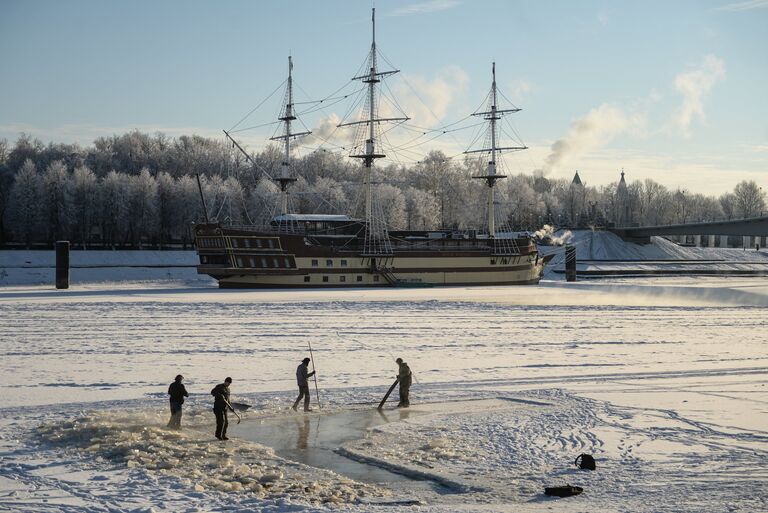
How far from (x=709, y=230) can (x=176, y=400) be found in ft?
313

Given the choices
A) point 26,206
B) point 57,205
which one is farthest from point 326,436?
point 57,205

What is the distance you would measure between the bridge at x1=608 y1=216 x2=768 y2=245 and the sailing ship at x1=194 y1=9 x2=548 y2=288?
32.8m

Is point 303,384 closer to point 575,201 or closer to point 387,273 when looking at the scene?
point 387,273

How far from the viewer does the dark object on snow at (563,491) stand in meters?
12.2

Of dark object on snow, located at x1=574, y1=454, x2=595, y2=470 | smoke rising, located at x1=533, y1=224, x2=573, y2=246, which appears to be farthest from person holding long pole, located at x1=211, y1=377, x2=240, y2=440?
smoke rising, located at x1=533, y1=224, x2=573, y2=246

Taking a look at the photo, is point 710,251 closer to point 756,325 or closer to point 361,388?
point 756,325

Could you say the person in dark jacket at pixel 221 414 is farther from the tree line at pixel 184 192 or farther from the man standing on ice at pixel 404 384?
the tree line at pixel 184 192

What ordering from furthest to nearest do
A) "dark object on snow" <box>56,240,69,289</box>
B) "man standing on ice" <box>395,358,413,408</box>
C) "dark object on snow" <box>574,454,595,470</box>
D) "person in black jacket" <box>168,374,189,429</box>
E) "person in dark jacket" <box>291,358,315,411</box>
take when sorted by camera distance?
"dark object on snow" <box>56,240,69,289</box>, "man standing on ice" <box>395,358,413,408</box>, "person in dark jacket" <box>291,358,315,411</box>, "person in black jacket" <box>168,374,189,429</box>, "dark object on snow" <box>574,454,595,470</box>

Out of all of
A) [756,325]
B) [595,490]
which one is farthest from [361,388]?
[756,325]

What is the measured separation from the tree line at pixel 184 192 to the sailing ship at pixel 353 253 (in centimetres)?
545

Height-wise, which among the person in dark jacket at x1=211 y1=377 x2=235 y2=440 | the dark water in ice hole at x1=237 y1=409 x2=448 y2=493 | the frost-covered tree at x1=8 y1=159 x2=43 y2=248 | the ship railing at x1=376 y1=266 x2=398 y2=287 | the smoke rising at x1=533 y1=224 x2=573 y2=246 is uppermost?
the frost-covered tree at x1=8 y1=159 x2=43 y2=248

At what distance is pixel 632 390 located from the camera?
65.0ft

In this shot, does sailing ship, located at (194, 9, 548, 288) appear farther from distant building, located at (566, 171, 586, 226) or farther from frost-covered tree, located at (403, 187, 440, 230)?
distant building, located at (566, 171, 586, 226)

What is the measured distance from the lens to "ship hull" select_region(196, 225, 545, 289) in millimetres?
58250
